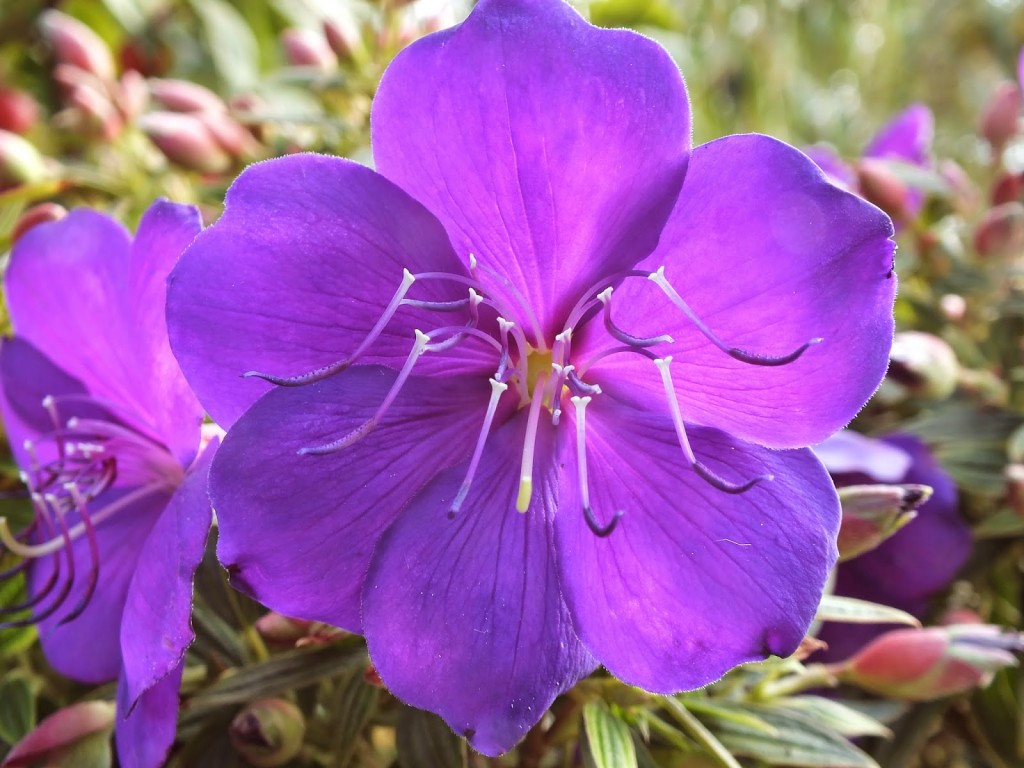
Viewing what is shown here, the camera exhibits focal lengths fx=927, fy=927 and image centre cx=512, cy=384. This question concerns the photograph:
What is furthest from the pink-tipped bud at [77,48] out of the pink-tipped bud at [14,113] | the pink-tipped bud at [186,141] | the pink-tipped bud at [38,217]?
the pink-tipped bud at [38,217]

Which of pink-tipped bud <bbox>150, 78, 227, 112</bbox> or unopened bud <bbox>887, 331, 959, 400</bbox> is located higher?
pink-tipped bud <bbox>150, 78, 227, 112</bbox>

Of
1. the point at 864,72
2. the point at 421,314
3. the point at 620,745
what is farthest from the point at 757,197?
the point at 864,72

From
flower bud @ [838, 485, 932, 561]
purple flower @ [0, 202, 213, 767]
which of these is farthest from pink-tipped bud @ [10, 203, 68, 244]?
flower bud @ [838, 485, 932, 561]

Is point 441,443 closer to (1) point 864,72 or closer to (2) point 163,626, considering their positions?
(2) point 163,626

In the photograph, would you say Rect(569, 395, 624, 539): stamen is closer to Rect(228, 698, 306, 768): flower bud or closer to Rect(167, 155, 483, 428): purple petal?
Rect(167, 155, 483, 428): purple petal

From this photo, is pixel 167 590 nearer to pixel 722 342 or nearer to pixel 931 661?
pixel 722 342

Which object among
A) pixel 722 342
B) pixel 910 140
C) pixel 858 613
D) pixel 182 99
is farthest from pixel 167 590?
pixel 910 140

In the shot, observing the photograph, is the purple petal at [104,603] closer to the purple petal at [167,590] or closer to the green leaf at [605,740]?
the purple petal at [167,590]
